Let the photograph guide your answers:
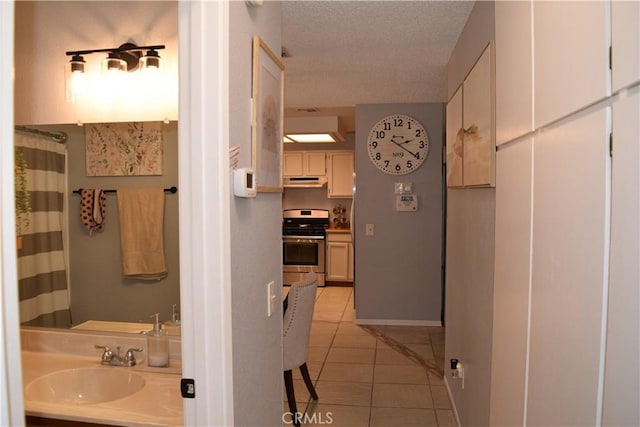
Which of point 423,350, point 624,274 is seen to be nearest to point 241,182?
point 624,274

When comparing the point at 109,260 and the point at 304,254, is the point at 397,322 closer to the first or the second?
the point at 304,254

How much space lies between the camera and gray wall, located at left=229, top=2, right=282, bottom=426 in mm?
1416

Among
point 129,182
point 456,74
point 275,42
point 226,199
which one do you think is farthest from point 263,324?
point 456,74

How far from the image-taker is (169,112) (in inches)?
80.4

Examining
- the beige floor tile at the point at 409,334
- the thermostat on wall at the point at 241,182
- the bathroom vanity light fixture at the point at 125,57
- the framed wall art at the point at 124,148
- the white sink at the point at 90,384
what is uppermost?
the bathroom vanity light fixture at the point at 125,57

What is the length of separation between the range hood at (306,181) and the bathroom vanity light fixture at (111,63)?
18.4 feet

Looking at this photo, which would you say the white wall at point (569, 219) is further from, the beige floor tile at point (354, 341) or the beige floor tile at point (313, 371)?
the beige floor tile at point (354, 341)

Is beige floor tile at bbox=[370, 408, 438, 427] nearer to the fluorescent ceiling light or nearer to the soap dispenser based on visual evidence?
the soap dispenser

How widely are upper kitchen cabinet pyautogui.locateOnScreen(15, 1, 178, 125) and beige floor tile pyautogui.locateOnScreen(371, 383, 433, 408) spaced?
8.31ft

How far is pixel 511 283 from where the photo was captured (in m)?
1.54

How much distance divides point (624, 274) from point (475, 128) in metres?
1.56

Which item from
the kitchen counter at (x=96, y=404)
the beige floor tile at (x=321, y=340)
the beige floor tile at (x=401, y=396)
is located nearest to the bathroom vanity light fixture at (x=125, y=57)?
the kitchen counter at (x=96, y=404)

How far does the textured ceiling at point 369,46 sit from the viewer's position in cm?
243

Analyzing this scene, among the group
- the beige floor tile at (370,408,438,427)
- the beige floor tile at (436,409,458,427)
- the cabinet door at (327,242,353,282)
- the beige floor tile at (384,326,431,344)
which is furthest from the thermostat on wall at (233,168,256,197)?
the cabinet door at (327,242,353,282)
